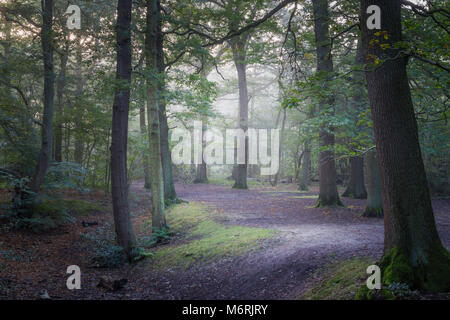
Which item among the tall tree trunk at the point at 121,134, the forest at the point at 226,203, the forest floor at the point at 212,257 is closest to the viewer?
the forest at the point at 226,203

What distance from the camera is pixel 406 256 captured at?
13.9 ft

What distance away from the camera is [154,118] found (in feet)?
32.2

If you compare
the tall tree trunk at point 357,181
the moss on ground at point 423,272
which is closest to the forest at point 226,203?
the moss on ground at point 423,272

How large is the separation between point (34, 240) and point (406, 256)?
9.57 metres

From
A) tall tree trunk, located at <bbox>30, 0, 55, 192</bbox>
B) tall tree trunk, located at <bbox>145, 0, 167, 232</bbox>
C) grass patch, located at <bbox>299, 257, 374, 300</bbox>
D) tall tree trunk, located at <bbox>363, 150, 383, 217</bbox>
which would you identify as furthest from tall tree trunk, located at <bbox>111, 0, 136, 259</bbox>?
tall tree trunk, located at <bbox>363, 150, 383, 217</bbox>

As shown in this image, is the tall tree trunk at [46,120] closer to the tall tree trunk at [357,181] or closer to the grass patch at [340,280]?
the grass patch at [340,280]

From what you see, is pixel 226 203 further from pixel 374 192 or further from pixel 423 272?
pixel 423 272

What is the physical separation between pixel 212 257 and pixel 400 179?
457 centimetres

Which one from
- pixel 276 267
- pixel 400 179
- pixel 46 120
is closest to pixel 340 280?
pixel 276 267

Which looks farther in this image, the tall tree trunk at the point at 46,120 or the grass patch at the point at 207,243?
the tall tree trunk at the point at 46,120

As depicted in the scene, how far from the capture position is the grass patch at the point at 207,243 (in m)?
7.50

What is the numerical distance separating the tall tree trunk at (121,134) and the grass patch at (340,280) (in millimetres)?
5090

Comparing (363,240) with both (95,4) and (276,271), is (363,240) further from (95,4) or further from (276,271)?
(95,4)

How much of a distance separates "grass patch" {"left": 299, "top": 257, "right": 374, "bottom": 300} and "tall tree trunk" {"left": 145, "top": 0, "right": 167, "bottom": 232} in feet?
19.7
